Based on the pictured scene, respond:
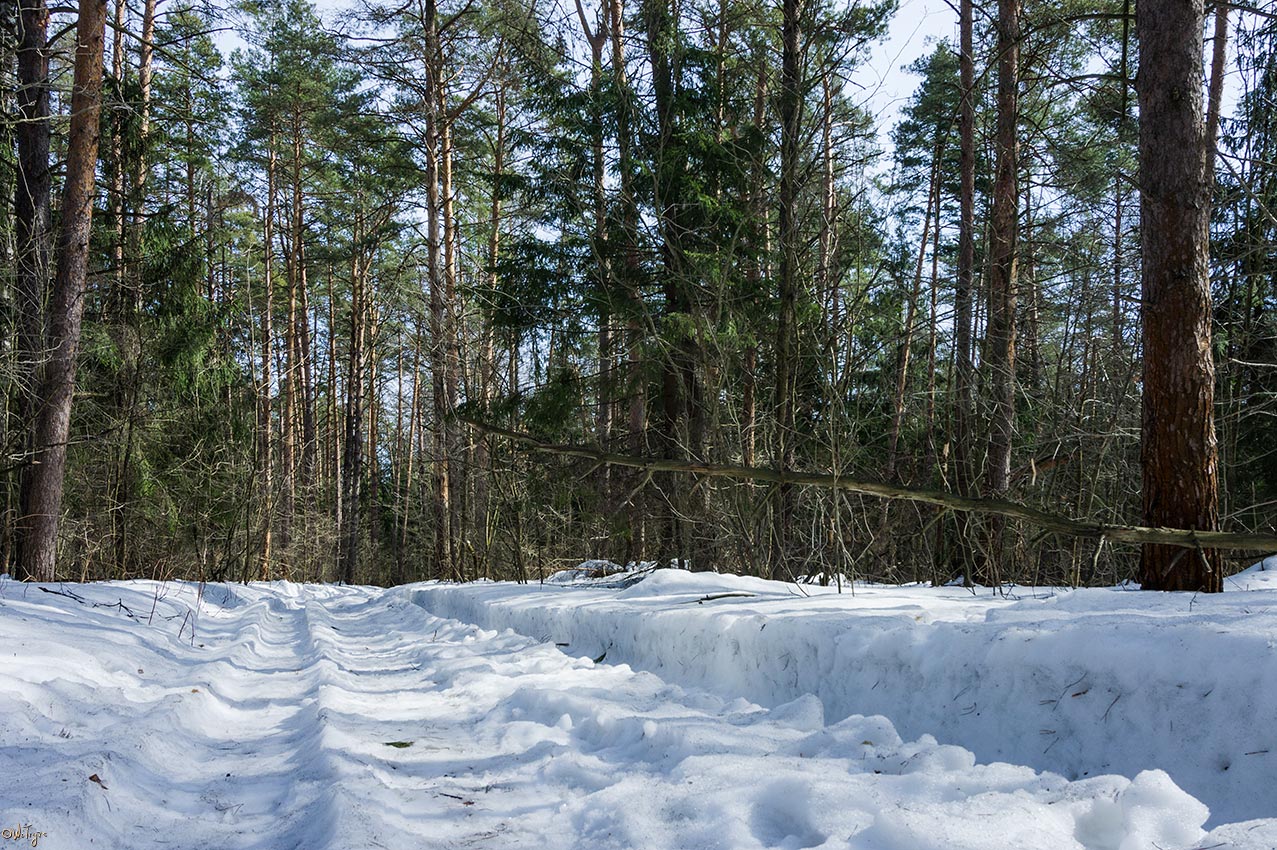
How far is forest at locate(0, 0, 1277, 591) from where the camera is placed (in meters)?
5.92

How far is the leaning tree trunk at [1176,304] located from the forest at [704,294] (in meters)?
0.02

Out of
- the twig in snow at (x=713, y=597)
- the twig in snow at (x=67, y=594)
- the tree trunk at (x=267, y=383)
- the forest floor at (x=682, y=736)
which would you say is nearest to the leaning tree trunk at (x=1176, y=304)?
the forest floor at (x=682, y=736)

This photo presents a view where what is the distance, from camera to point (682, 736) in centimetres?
311

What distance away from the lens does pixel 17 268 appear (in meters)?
9.38

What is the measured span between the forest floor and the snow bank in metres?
0.01

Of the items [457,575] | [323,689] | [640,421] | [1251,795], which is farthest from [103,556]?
[1251,795]

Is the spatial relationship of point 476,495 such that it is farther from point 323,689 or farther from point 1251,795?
point 1251,795

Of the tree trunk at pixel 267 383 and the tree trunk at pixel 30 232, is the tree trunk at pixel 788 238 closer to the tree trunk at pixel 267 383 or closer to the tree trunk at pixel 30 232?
the tree trunk at pixel 30 232

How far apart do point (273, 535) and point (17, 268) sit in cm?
1382

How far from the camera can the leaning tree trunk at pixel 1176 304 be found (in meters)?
4.32

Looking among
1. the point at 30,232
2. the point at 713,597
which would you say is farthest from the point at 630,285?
the point at 30,232

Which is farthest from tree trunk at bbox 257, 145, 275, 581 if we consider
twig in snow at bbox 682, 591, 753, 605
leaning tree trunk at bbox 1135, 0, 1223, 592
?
leaning tree trunk at bbox 1135, 0, 1223, 592

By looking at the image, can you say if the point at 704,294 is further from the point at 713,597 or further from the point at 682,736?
the point at 682,736

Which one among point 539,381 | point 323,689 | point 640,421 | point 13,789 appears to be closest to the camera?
point 13,789
